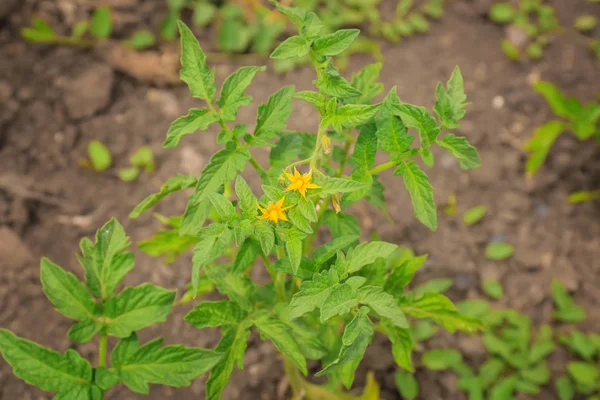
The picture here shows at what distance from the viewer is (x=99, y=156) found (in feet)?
9.71

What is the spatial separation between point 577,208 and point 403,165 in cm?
195

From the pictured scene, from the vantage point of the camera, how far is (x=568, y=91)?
11.2 feet

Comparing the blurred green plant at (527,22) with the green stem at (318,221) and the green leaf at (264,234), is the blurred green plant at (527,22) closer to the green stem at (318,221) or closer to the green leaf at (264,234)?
the green stem at (318,221)

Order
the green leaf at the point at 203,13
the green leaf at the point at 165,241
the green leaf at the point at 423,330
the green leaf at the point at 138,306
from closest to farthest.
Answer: the green leaf at the point at 138,306, the green leaf at the point at 165,241, the green leaf at the point at 423,330, the green leaf at the point at 203,13

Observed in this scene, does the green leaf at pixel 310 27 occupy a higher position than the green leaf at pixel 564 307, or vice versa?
the green leaf at pixel 310 27

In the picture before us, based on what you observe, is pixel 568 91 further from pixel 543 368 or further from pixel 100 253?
pixel 100 253

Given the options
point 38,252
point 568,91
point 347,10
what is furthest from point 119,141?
point 568,91

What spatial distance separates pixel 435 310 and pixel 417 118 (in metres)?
0.62

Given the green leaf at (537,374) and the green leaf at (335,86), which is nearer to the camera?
the green leaf at (335,86)

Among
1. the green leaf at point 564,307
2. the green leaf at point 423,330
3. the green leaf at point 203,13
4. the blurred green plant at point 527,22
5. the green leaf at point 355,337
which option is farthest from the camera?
the blurred green plant at point 527,22

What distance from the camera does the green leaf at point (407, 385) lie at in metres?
2.51

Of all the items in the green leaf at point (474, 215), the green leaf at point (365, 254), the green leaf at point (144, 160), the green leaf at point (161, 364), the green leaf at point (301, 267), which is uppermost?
the green leaf at point (365, 254)

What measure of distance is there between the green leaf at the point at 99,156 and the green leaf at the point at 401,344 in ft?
6.06

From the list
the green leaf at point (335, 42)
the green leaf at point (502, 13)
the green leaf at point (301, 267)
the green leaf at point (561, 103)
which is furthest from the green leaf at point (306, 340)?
the green leaf at point (502, 13)
